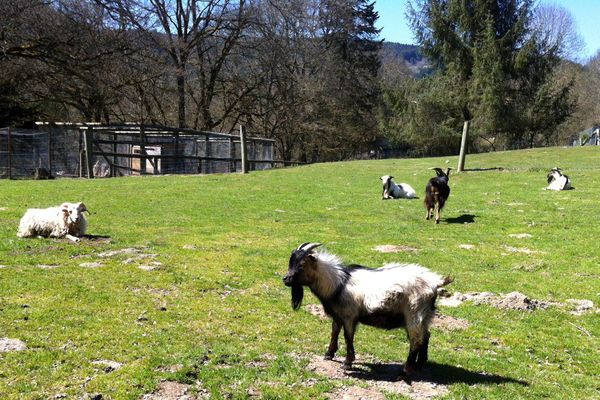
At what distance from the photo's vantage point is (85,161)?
28.5 meters

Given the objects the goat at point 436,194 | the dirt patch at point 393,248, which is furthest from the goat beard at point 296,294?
the goat at point 436,194

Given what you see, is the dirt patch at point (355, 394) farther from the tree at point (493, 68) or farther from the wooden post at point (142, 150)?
the tree at point (493, 68)

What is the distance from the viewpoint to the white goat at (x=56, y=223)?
11.5 m

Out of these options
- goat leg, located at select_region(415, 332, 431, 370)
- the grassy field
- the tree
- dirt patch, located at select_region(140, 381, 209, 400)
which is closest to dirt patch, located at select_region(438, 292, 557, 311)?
the grassy field

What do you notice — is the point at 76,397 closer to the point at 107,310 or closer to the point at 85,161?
the point at 107,310

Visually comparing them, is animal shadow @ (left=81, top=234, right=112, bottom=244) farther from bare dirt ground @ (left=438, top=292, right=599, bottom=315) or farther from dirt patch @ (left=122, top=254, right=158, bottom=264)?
bare dirt ground @ (left=438, top=292, right=599, bottom=315)

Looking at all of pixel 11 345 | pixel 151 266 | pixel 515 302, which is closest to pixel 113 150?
pixel 151 266

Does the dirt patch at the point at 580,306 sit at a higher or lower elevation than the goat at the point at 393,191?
lower

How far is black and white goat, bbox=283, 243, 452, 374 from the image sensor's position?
5.46 meters

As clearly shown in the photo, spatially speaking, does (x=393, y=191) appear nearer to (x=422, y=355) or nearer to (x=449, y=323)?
(x=449, y=323)

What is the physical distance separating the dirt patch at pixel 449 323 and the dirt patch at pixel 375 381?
1.56 metres

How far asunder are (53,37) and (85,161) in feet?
22.8

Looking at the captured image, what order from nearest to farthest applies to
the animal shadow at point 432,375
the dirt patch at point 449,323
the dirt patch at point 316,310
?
the animal shadow at point 432,375 < the dirt patch at point 449,323 < the dirt patch at point 316,310

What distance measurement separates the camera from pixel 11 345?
579 cm
